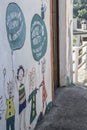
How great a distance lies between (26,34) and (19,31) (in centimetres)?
31

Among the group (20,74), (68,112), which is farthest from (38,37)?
(68,112)

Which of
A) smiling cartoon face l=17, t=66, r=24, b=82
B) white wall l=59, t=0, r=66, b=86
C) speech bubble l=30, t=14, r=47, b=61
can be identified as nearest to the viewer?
smiling cartoon face l=17, t=66, r=24, b=82

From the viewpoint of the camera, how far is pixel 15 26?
4164 millimetres

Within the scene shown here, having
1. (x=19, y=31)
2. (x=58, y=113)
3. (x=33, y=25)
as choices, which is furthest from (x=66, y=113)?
(x=19, y=31)

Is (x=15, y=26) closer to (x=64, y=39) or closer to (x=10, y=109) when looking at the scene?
(x=10, y=109)

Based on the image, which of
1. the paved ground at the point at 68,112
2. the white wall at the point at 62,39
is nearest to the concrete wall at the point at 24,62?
the paved ground at the point at 68,112

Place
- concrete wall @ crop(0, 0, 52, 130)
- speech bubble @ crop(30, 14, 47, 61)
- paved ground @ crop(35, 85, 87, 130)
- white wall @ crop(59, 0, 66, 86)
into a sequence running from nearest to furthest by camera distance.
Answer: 1. concrete wall @ crop(0, 0, 52, 130)
2. speech bubble @ crop(30, 14, 47, 61)
3. paved ground @ crop(35, 85, 87, 130)
4. white wall @ crop(59, 0, 66, 86)

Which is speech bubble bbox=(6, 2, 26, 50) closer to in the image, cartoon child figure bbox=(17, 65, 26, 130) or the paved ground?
cartoon child figure bbox=(17, 65, 26, 130)

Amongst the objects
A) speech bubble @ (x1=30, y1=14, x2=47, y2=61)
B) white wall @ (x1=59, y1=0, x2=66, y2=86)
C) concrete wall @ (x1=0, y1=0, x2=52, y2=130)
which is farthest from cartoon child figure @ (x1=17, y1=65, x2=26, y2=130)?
white wall @ (x1=59, y1=0, x2=66, y2=86)

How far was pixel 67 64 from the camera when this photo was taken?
26.0ft

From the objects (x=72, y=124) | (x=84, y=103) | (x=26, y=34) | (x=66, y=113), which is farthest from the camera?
(x=84, y=103)

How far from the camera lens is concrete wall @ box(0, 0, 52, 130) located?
390 cm

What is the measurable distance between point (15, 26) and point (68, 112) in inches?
87.5

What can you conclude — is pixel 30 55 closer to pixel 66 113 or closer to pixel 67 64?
pixel 66 113
